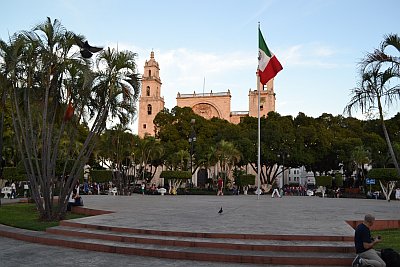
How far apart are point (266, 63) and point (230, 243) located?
15.4 m

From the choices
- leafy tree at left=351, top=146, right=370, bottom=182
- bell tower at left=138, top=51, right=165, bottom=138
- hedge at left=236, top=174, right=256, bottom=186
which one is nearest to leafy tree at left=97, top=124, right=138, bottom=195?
hedge at left=236, top=174, right=256, bottom=186

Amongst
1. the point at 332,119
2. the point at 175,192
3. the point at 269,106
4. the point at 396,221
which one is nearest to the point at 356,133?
the point at 332,119

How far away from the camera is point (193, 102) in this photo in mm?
65250

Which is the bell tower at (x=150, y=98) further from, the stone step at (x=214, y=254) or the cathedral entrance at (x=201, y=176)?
the stone step at (x=214, y=254)

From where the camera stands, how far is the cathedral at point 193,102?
211 ft

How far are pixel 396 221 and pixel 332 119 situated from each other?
4196 cm

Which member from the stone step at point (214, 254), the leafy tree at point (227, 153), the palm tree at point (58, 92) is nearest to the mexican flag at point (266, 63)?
the palm tree at point (58, 92)

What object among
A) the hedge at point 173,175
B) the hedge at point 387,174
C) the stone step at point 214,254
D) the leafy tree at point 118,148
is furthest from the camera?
the hedge at point 173,175

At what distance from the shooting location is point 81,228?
34.7 ft

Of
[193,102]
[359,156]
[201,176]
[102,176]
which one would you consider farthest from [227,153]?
[193,102]

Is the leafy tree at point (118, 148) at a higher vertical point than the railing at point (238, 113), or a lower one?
lower

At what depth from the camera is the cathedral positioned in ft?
211

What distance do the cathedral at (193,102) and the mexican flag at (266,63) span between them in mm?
41022

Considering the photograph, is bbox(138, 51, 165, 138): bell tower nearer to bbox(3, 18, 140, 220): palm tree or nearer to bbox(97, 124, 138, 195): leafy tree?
bbox(97, 124, 138, 195): leafy tree
